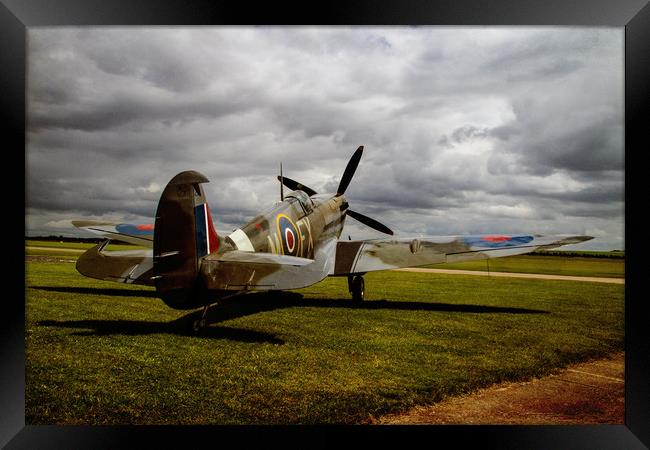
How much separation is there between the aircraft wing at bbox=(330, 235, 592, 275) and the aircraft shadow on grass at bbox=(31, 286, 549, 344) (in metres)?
1.01

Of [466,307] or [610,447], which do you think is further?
Result: [466,307]

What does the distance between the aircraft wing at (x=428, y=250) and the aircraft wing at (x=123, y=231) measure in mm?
4683

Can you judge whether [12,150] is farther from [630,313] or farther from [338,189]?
[338,189]

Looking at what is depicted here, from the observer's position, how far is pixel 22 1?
5.41m

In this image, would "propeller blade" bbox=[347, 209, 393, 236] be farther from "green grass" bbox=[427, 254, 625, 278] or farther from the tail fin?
the tail fin

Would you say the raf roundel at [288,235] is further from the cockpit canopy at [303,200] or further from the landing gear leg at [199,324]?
the landing gear leg at [199,324]

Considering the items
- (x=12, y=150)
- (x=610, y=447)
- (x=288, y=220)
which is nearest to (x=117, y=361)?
(x=12, y=150)

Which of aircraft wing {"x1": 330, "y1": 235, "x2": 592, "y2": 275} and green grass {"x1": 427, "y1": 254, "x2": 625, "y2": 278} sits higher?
aircraft wing {"x1": 330, "y1": 235, "x2": 592, "y2": 275}

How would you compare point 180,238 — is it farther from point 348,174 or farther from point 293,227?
point 348,174

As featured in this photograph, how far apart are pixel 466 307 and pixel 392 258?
2.07 m

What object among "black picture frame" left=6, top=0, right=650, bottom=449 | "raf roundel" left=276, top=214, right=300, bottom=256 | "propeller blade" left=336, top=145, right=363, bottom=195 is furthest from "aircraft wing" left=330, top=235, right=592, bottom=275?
"black picture frame" left=6, top=0, right=650, bottom=449

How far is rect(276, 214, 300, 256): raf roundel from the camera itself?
375 inches

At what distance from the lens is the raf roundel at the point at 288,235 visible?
9516mm

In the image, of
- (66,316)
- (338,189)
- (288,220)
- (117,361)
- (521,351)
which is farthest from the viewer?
(338,189)
